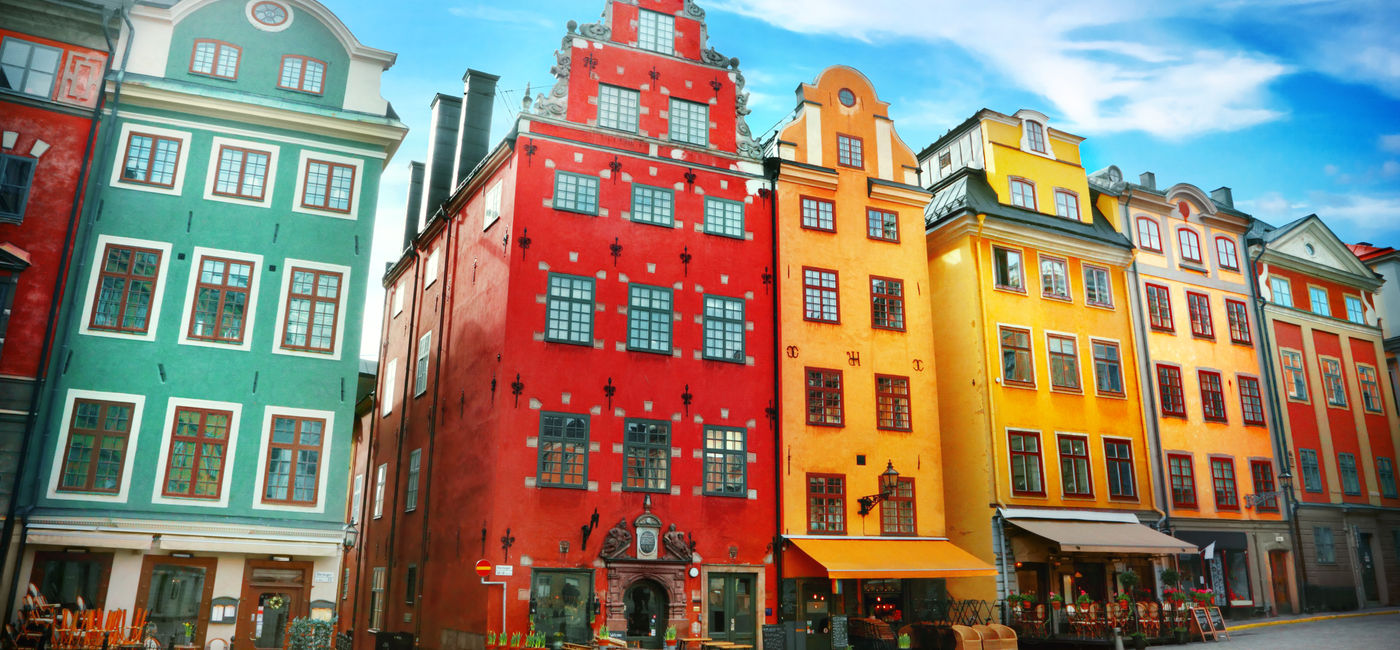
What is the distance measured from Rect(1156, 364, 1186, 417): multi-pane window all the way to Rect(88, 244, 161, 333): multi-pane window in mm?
30413

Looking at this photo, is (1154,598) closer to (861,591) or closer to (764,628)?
(861,591)

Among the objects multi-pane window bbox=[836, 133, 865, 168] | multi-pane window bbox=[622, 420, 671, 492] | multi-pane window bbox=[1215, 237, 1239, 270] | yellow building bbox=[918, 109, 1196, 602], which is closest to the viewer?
multi-pane window bbox=[622, 420, 671, 492]

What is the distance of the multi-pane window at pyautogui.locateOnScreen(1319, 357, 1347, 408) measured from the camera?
3788 centimetres

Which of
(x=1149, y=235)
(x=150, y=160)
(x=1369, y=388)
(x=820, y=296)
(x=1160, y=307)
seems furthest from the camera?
(x=1369, y=388)

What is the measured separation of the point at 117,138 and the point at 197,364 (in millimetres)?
5792

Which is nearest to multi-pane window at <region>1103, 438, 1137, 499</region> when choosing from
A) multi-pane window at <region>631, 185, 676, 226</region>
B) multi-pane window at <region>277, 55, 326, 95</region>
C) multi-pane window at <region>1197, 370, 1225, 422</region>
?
multi-pane window at <region>1197, 370, 1225, 422</region>

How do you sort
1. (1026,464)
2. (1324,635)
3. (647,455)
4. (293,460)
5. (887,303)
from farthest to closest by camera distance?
1. (1026,464)
2. (887,303)
3. (1324,635)
4. (647,455)
5. (293,460)

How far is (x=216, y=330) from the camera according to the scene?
2216 cm

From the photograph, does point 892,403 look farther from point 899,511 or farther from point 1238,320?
point 1238,320

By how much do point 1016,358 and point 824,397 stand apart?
7.20m

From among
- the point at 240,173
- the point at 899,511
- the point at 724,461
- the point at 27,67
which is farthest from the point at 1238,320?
the point at 27,67

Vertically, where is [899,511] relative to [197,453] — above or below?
below

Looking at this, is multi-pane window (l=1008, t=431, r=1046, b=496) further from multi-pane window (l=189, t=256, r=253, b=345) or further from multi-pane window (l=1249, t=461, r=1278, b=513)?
multi-pane window (l=189, t=256, r=253, b=345)

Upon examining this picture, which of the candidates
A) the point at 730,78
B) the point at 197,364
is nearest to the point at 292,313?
the point at 197,364
